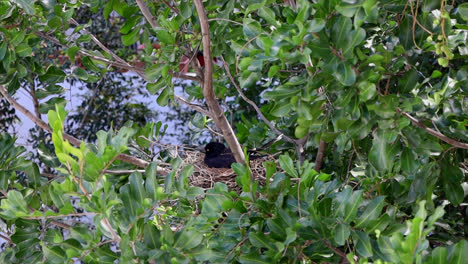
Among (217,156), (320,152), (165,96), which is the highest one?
(165,96)

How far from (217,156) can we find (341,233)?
102 cm

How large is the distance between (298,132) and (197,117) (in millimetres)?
789

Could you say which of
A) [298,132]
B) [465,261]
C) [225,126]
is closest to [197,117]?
[225,126]

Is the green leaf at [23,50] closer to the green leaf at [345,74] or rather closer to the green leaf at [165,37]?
the green leaf at [165,37]

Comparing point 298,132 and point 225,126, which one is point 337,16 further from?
point 225,126

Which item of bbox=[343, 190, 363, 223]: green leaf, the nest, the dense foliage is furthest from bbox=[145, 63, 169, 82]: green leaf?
bbox=[343, 190, 363, 223]: green leaf

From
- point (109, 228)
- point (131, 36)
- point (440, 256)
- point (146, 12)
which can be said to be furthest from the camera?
point (131, 36)

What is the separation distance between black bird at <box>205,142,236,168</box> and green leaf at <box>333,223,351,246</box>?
926 millimetres

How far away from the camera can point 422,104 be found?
120 cm

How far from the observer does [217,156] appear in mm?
2145

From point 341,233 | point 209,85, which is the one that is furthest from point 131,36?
point 341,233

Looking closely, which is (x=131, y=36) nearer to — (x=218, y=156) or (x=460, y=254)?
(x=218, y=156)

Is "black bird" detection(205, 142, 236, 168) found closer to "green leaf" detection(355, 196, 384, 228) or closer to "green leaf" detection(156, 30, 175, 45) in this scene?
"green leaf" detection(156, 30, 175, 45)

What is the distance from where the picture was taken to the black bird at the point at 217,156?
2086 millimetres
